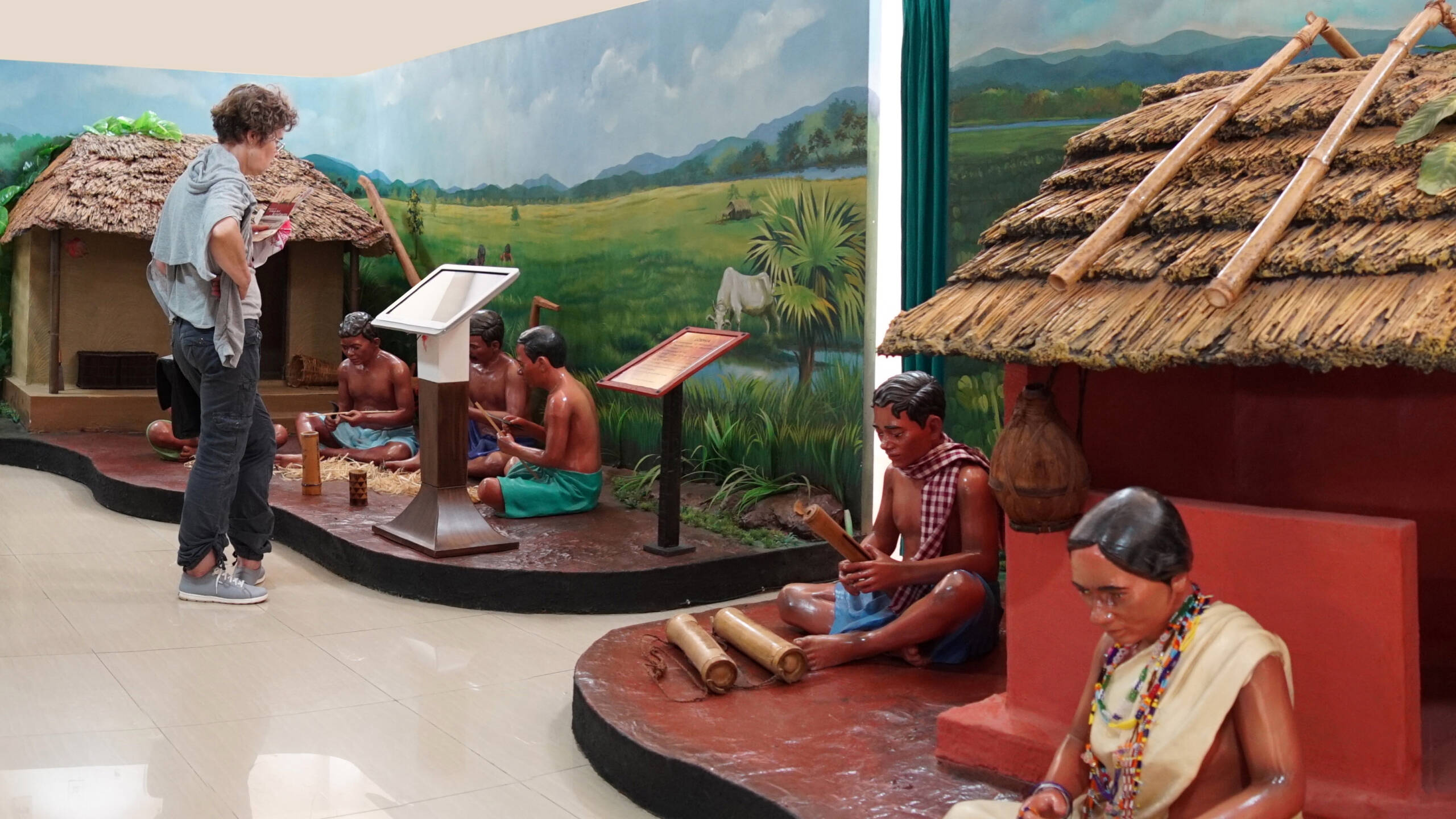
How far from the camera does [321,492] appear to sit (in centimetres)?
789

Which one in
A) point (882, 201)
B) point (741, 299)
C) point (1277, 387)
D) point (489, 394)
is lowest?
point (489, 394)

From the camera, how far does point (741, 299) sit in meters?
8.19

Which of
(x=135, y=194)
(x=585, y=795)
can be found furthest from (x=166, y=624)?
(x=135, y=194)

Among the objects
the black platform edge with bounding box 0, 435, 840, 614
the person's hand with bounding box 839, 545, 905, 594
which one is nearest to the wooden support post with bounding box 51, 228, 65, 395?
the black platform edge with bounding box 0, 435, 840, 614

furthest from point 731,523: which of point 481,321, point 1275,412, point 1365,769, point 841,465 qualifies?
point 1365,769

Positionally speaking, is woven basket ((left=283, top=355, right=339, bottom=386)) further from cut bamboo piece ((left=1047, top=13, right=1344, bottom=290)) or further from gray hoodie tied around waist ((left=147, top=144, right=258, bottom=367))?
cut bamboo piece ((left=1047, top=13, right=1344, bottom=290))

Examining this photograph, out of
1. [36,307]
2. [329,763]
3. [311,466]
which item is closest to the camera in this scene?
[329,763]

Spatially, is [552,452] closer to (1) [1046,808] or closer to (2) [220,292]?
(2) [220,292]

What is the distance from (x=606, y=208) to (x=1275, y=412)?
6.44 m

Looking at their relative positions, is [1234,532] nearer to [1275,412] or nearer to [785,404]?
[1275,412]

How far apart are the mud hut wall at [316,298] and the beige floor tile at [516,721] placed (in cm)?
737

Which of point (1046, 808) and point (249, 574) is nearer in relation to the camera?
point (1046, 808)

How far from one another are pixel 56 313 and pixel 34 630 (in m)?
5.86

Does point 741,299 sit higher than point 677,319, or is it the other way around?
point 741,299
